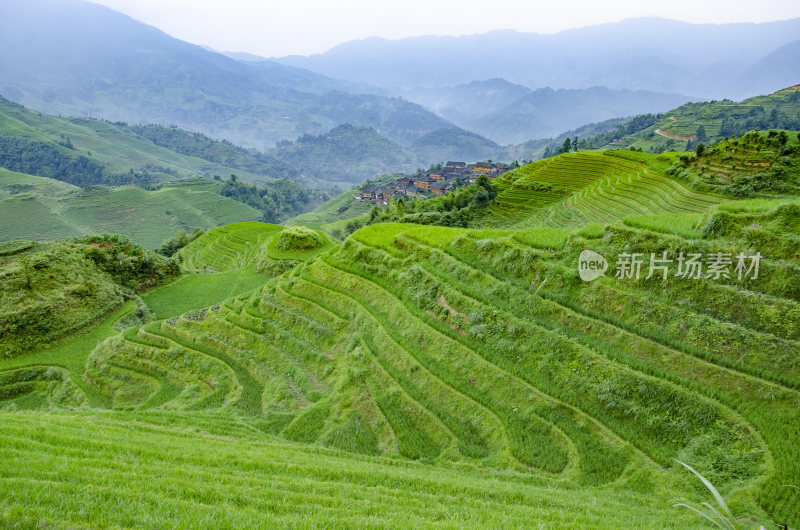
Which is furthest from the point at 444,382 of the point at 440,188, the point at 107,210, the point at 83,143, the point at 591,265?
the point at 83,143

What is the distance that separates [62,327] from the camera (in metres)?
22.8

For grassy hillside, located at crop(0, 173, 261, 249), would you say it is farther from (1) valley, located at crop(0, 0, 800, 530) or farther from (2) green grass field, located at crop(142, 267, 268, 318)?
(1) valley, located at crop(0, 0, 800, 530)

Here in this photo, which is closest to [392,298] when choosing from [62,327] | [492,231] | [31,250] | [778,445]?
[492,231]

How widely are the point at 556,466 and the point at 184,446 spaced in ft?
30.1

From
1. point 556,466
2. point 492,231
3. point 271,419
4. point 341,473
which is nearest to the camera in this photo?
point 341,473

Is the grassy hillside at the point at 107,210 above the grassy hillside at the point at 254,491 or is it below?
below

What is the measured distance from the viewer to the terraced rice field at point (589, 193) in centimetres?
2928

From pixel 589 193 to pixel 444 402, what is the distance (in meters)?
32.5

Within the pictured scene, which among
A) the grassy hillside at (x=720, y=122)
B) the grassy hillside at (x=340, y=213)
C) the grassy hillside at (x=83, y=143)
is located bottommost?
the grassy hillside at (x=340, y=213)

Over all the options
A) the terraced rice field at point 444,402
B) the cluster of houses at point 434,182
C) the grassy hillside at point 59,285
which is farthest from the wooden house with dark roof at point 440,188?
the terraced rice field at point 444,402

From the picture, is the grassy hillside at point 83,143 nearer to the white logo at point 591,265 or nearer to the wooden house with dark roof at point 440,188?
the wooden house with dark roof at point 440,188

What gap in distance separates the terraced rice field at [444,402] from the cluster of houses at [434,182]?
257 feet

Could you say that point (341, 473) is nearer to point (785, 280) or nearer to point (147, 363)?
point (785, 280)

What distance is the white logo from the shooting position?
44.4 ft
